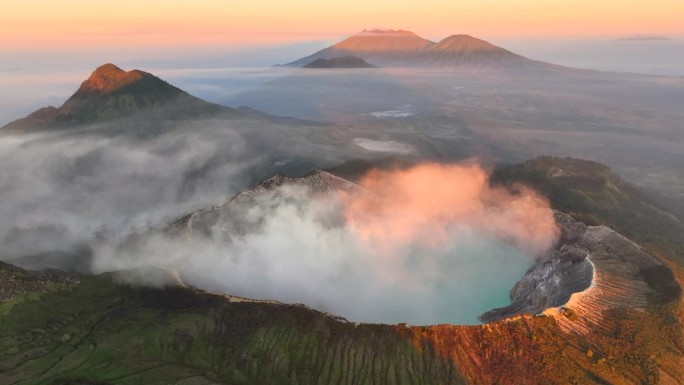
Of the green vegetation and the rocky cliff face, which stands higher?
the rocky cliff face

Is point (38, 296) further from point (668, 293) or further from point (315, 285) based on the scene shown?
point (668, 293)

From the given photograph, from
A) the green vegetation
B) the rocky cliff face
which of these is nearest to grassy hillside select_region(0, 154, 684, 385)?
the green vegetation

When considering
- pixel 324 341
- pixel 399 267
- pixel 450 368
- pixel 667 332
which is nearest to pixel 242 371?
pixel 324 341

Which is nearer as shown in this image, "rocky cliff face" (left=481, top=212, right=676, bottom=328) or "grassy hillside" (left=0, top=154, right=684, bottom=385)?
"grassy hillside" (left=0, top=154, right=684, bottom=385)

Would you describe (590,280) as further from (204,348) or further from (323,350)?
(204,348)

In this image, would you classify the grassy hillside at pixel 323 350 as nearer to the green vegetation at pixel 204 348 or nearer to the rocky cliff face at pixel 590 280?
the green vegetation at pixel 204 348

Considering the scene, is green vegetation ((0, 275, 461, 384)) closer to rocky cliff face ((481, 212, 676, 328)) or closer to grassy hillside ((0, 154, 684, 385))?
grassy hillside ((0, 154, 684, 385))

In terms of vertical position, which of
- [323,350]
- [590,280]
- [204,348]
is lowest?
[204,348]

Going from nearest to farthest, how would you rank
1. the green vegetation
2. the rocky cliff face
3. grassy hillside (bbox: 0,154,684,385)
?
1. grassy hillside (bbox: 0,154,684,385)
2. the green vegetation
3. the rocky cliff face

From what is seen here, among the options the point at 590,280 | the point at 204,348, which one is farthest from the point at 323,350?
the point at 590,280

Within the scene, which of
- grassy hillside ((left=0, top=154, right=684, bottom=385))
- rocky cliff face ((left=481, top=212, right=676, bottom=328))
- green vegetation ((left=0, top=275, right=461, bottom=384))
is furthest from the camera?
rocky cliff face ((left=481, top=212, right=676, bottom=328))

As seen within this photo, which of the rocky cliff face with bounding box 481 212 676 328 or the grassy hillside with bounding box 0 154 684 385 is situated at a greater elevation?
the rocky cliff face with bounding box 481 212 676 328

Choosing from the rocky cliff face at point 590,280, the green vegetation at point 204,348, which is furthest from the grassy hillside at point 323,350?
the rocky cliff face at point 590,280
